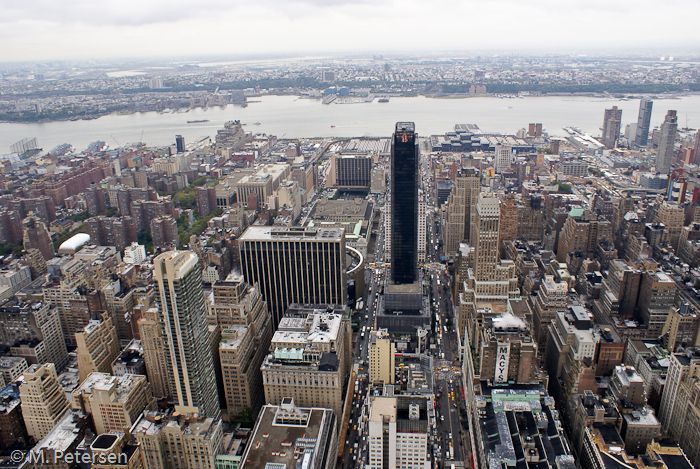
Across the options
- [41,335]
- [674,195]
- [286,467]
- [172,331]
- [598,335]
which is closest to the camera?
[286,467]

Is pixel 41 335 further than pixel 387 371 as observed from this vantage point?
Yes

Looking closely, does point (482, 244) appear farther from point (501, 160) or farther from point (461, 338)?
point (501, 160)

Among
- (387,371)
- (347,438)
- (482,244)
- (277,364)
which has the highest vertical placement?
(482,244)

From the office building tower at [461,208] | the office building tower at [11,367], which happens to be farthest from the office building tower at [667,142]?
the office building tower at [11,367]

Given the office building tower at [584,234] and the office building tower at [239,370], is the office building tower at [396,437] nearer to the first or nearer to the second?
the office building tower at [239,370]

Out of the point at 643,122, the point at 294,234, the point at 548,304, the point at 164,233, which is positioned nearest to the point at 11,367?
the point at 294,234

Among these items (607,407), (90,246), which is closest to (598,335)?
(607,407)

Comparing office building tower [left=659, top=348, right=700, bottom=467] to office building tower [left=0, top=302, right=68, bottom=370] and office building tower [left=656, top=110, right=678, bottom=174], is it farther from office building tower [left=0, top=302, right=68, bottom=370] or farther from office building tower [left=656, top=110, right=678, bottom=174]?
office building tower [left=656, top=110, right=678, bottom=174]
